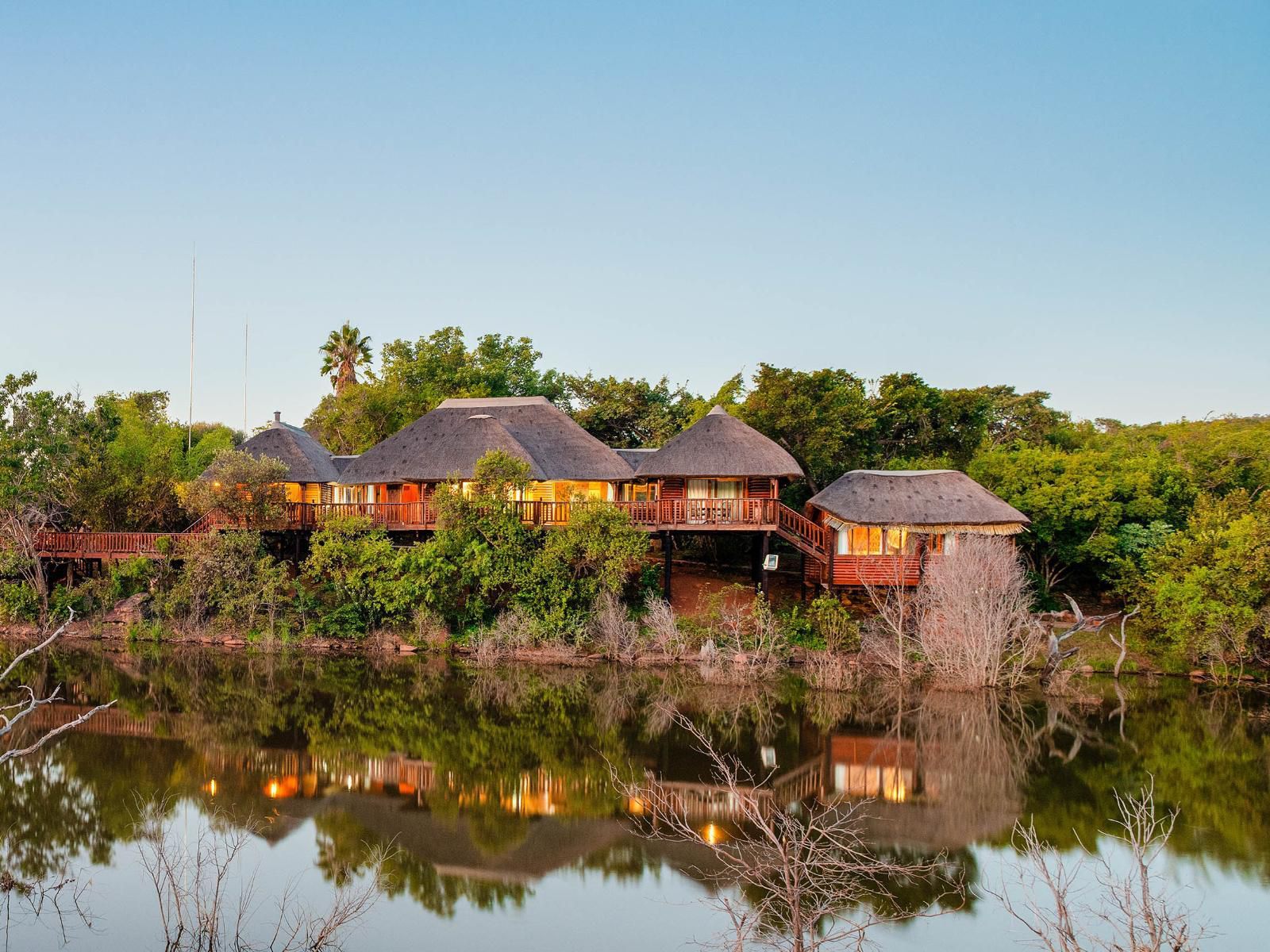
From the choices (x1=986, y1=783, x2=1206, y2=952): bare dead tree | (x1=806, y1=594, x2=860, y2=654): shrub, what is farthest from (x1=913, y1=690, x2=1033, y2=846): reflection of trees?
(x1=806, y1=594, x2=860, y2=654): shrub

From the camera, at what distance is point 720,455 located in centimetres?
2720

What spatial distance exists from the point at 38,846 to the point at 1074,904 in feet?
41.6

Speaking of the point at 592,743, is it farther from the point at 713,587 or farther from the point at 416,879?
the point at 713,587

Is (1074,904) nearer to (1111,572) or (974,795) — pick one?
(974,795)

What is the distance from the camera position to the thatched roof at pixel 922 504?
2550 cm

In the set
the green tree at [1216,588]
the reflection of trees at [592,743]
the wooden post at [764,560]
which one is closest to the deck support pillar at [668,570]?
the wooden post at [764,560]

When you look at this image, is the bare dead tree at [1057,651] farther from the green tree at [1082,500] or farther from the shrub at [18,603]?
the shrub at [18,603]

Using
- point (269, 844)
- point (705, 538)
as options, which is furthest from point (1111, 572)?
point (269, 844)

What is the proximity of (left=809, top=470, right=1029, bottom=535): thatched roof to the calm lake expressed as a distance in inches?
198

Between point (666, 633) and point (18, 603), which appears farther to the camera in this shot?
point (18, 603)

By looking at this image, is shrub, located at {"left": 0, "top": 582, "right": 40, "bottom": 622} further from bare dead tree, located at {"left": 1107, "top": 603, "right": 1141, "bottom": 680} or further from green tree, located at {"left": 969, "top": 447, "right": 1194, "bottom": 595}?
bare dead tree, located at {"left": 1107, "top": 603, "right": 1141, "bottom": 680}

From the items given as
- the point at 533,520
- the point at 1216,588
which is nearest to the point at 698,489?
the point at 533,520

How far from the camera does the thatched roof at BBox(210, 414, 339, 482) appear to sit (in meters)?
31.3

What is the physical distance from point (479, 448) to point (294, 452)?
7.00 m
